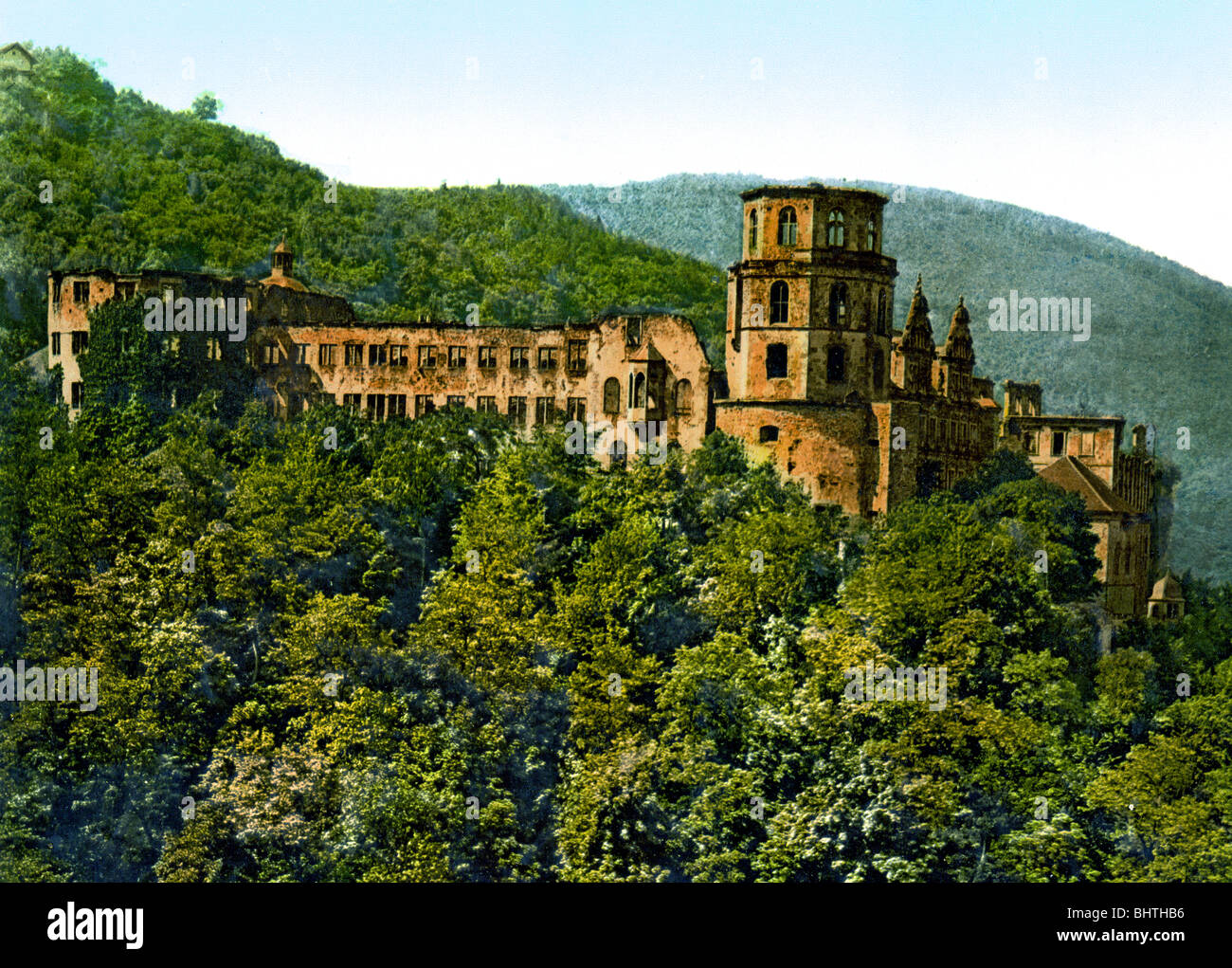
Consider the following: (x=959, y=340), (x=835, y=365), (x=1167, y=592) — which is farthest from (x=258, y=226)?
(x=1167, y=592)

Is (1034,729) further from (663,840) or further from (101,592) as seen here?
(101,592)

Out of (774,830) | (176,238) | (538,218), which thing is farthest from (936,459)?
(538,218)

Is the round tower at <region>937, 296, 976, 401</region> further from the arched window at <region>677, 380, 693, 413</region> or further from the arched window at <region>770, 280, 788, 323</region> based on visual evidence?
the arched window at <region>677, 380, 693, 413</region>

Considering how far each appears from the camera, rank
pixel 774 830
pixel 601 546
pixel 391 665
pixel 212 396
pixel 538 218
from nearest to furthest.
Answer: pixel 774 830 → pixel 391 665 → pixel 601 546 → pixel 212 396 → pixel 538 218

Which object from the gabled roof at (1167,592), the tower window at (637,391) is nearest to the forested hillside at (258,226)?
the tower window at (637,391)

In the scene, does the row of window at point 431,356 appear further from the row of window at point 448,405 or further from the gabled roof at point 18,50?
the gabled roof at point 18,50

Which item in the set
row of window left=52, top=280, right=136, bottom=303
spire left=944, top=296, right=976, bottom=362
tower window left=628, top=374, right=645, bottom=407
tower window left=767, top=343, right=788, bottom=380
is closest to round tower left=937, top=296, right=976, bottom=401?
spire left=944, top=296, right=976, bottom=362
